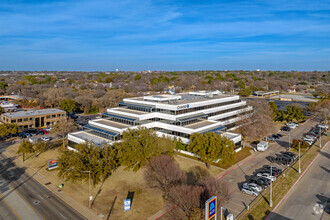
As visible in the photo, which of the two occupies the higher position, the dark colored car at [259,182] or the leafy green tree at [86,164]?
the leafy green tree at [86,164]

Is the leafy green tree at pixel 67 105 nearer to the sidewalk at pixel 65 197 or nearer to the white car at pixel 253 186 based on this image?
the sidewalk at pixel 65 197

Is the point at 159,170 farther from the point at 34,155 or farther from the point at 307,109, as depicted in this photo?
the point at 307,109

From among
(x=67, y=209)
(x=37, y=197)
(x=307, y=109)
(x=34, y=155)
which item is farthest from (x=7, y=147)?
(x=307, y=109)

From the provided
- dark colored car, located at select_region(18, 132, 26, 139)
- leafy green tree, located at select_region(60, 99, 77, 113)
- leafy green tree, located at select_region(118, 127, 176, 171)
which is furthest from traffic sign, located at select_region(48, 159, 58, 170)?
leafy green tree, located at select_region(60, 99, 77, 113)

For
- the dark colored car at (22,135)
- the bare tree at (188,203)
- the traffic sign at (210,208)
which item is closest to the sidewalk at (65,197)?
the bare tree at (188,203)

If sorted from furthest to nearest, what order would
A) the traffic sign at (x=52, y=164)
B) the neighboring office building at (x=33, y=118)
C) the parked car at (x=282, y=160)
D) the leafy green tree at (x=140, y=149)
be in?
the neighboring office building at (x=33, y=118)
the parked car at (x=282, y=160)
the traffic sign at (x=52, y=164)
the leafy green tree at (x=140, y=149)

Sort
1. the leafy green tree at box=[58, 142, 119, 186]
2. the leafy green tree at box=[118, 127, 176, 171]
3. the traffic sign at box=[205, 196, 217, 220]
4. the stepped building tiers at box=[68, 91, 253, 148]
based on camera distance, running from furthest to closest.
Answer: the stepped building tiers at box=[68, 91, 253, 148] < the leafy green tree at box=[118, 127, 176, 171] < the leafy green tree at box=[58, 142, 119, 186] < the traffic sign at box=[205, 196, 217, 220]

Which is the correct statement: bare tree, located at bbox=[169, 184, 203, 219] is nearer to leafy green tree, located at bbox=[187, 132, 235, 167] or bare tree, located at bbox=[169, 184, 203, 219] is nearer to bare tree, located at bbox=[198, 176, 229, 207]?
bare tree, located at bbox=[198, 176, 229, 207]
